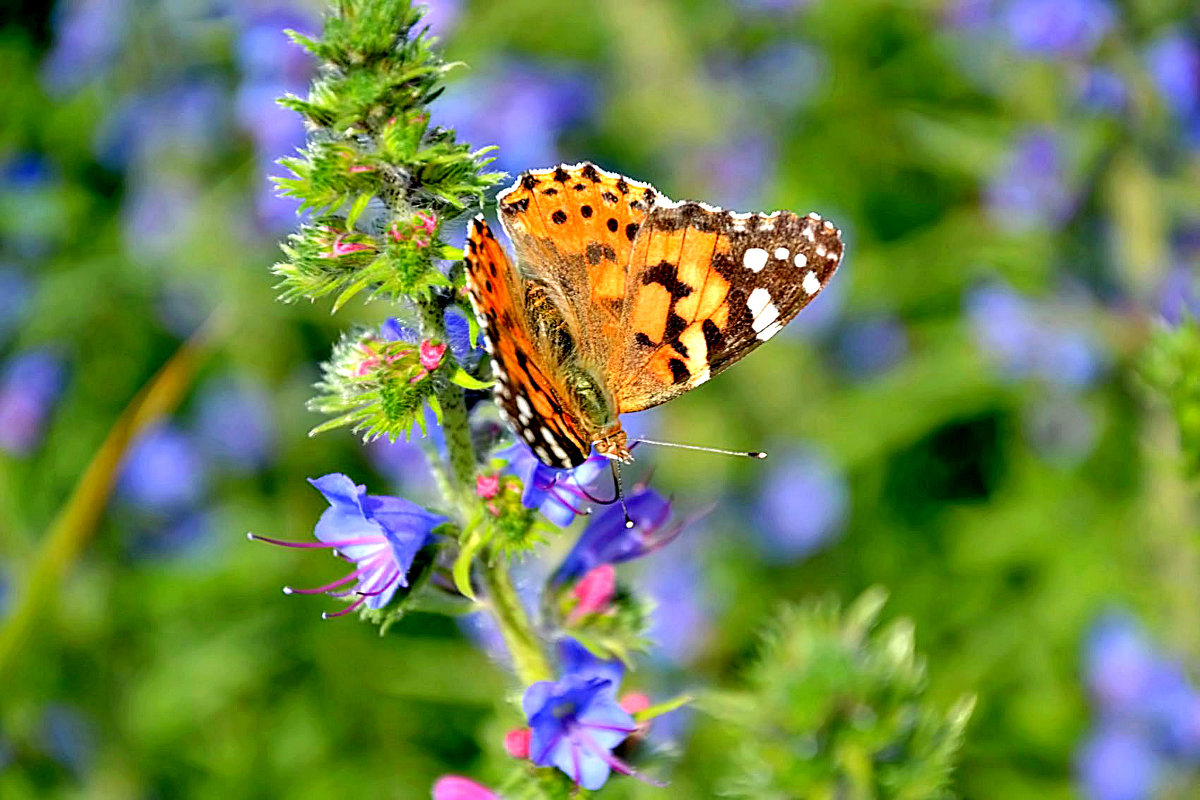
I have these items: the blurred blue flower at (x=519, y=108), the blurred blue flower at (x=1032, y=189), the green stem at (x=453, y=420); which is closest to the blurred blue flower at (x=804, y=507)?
the blurred blue flower at (x=1032, y=189)

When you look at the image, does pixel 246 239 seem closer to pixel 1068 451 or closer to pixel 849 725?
pixel 1068 451

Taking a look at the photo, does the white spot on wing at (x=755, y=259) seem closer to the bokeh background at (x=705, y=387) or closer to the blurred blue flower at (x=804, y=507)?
the bokeh background at (x=705, y=387)

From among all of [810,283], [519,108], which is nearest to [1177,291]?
[810,283]

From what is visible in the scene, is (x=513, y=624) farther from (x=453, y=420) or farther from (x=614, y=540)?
(x=453, y=420)

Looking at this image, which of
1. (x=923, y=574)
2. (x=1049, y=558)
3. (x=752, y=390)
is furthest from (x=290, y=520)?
(x=1049, y=558)

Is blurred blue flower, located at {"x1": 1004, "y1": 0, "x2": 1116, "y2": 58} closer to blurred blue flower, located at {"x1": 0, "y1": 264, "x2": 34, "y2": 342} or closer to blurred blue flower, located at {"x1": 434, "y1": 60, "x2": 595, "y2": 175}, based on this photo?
blurred blue flower, located at {"x1": 434, "y1": 60, "x2": 595, "y2": 175}
